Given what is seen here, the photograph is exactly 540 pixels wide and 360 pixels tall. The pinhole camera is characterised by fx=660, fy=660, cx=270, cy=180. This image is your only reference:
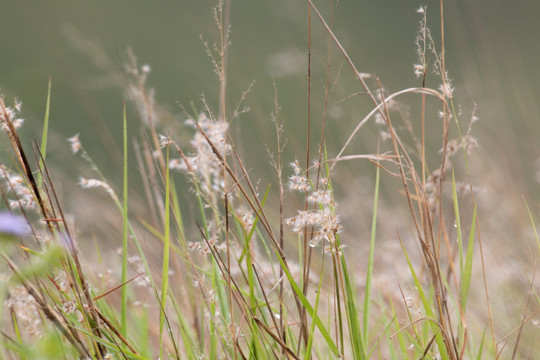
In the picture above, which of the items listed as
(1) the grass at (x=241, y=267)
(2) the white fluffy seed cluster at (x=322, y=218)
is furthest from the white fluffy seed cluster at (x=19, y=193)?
(2) the white fluffy seed cluster at (x=322, y=218)

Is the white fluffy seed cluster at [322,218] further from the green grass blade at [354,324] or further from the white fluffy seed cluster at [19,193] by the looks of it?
the white fluffy seed cluster at [19,193]

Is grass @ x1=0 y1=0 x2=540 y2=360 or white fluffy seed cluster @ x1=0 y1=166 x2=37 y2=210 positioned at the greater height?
white fluffy seed cluster @ x1=0 y1=166 x2=37 y2=210

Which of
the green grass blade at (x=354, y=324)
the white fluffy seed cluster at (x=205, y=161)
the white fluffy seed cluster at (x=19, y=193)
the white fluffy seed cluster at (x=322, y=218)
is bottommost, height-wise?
the green grass blade at (x=354, y=324)

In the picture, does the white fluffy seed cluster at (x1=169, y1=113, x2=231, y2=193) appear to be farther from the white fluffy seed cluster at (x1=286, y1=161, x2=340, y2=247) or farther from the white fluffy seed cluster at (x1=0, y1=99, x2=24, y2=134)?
the white fluffy seed cluster at (x1=0, y1=99, x2=24, y2=134)

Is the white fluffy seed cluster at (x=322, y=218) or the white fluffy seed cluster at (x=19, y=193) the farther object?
the white fluffy seed cluster at (x=19, y=193)

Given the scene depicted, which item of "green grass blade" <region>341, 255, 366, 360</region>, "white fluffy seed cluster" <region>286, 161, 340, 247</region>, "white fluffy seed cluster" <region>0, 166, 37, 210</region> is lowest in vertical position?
"green grass blade" <region>341, 255, 366, 360</region>

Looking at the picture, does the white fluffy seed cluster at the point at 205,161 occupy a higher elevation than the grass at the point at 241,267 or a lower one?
higher

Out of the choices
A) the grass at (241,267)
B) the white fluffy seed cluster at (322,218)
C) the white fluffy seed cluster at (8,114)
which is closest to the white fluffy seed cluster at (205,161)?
the grass at (241,267)

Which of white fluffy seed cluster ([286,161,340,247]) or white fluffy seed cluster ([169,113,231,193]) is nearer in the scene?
white fluffy seed cluster ([286,161,340,247])

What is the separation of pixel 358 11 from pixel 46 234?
2075cm

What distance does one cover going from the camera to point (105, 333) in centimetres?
103

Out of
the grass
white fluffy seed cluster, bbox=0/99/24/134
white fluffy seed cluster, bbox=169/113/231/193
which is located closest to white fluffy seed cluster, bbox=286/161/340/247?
the grass

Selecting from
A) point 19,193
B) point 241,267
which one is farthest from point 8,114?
point 241,267

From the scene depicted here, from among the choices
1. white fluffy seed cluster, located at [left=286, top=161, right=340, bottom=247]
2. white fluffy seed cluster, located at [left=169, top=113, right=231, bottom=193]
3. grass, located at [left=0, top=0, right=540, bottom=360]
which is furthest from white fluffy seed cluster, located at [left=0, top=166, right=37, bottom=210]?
white fluffy seed cluster, located at [left=286, top=161, right=340, bottom=247]
